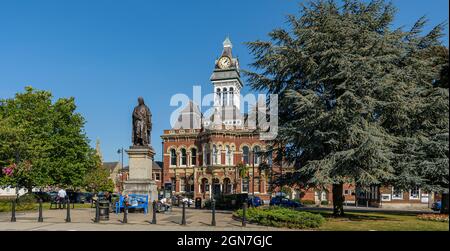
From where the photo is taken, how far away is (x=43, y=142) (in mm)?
36406

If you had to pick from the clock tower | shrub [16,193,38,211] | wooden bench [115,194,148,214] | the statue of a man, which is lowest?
shrub [16,193,38,211]

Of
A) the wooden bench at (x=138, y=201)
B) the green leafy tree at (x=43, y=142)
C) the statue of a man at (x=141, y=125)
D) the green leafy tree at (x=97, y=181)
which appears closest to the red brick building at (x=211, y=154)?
the green leafy tree at (x=97, y=181)

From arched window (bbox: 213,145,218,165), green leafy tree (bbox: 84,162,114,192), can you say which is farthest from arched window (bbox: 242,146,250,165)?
green leafy tree (bbox: 84,162,114,192)

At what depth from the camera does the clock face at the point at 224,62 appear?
73688 mm

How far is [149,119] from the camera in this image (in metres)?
22.5

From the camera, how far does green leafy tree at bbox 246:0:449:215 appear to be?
18422 millimetres

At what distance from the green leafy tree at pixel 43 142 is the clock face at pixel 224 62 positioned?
1426 inches

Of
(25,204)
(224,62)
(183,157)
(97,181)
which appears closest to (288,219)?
(25,204)

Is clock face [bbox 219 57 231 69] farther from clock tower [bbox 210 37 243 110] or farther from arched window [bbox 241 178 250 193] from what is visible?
arched window [bbox 241 178 250 193]

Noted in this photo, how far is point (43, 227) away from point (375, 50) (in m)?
16.8

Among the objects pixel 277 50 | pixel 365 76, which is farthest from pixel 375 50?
pixel 277 50

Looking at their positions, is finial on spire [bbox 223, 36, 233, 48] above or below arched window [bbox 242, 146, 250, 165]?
above

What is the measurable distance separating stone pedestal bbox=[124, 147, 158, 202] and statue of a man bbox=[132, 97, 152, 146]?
579 mm

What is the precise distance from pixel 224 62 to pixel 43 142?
4372 cm
